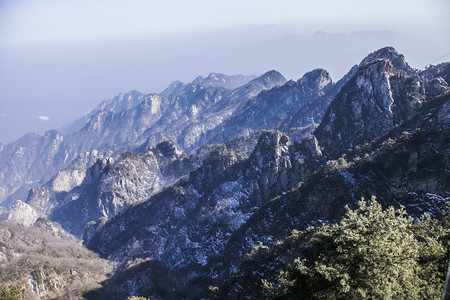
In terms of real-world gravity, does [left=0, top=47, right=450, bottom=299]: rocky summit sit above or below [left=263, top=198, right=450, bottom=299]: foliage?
below

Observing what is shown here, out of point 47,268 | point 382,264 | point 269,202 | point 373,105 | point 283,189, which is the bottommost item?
point 47,268

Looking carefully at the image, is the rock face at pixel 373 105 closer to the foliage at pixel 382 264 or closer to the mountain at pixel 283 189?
the mountain at pixel 283 189

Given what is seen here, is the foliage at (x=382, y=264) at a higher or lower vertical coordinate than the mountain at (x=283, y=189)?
higher

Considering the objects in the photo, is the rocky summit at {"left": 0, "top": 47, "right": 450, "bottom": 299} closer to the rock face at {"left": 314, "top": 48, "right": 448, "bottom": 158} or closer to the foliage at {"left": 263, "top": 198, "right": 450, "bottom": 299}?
the rock face at {"left": 314, "top": 48, "right": 448, "bottom": 158}

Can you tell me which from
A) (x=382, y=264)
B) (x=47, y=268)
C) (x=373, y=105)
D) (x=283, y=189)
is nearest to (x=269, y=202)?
(x=283, y=189)

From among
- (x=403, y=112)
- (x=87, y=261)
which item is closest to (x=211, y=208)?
(x=87, y=261)

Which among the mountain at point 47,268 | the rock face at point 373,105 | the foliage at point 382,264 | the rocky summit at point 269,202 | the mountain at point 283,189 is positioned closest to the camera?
the foliage at point 382,264

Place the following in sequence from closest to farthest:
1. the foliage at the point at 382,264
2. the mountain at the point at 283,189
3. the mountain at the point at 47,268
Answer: the foliage at the point at 382,264
the mountain at the point at 283,189
the mountain at the point at 47,268

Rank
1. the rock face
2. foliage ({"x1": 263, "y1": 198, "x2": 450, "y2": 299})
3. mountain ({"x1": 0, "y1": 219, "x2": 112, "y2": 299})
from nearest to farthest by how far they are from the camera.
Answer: foliage ({"x1": 263, "y1": 198, "x2": 450, "y2": 299}) → mountain ({"x1": 0, "y1": 219, "x2": 112, "y2": 299}) → the rock face

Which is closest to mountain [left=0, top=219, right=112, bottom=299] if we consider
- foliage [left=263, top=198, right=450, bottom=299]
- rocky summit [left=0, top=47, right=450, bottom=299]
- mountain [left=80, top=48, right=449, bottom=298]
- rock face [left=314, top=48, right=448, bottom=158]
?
rocky summit [left=0, top=47, right=450, bottom=299]

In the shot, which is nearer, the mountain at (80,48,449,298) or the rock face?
the mountain at (80,48,449,298)

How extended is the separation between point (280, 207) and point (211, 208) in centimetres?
4472

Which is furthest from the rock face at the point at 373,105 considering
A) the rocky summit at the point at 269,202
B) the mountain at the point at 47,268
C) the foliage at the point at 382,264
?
the mountain at the point at 47,268

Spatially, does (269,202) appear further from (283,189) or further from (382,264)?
(382,264)
